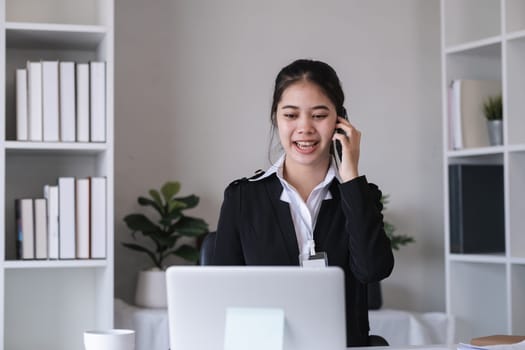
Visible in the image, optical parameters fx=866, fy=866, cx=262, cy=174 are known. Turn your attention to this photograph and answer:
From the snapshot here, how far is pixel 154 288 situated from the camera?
324 cm

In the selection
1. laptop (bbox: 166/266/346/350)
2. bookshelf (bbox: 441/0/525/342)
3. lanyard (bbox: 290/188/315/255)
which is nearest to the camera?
laptop (bbox: 166/266/346/350)

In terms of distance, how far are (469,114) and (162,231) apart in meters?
1.35

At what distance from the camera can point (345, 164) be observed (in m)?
2.08

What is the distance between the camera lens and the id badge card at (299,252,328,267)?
2002 millimetres

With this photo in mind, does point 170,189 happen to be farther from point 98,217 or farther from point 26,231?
point 26,231

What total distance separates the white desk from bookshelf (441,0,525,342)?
125 millimetres

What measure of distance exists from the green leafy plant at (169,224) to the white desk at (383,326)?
24cm

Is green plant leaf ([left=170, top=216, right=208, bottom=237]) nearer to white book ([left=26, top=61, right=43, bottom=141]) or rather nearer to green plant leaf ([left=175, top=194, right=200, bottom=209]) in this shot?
green plant leaf ([left=175, top=194, right=200, bottom=209])

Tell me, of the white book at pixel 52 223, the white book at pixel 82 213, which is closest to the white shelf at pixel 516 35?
the white book at pixel 82 213

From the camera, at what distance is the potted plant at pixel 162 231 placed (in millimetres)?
3252

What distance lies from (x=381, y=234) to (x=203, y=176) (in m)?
1.70

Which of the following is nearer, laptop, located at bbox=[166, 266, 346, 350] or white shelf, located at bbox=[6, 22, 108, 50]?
laptop, located at bbox=[166, 266, 346, 350]

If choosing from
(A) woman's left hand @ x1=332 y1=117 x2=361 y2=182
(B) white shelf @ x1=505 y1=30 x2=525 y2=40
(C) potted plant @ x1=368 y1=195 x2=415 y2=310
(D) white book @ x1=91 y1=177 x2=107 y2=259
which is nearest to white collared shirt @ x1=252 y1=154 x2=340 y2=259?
(A) woman's left hand @ x1=332 y1=117 x2=361 y2=182

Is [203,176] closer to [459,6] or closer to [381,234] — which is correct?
[459,6]
